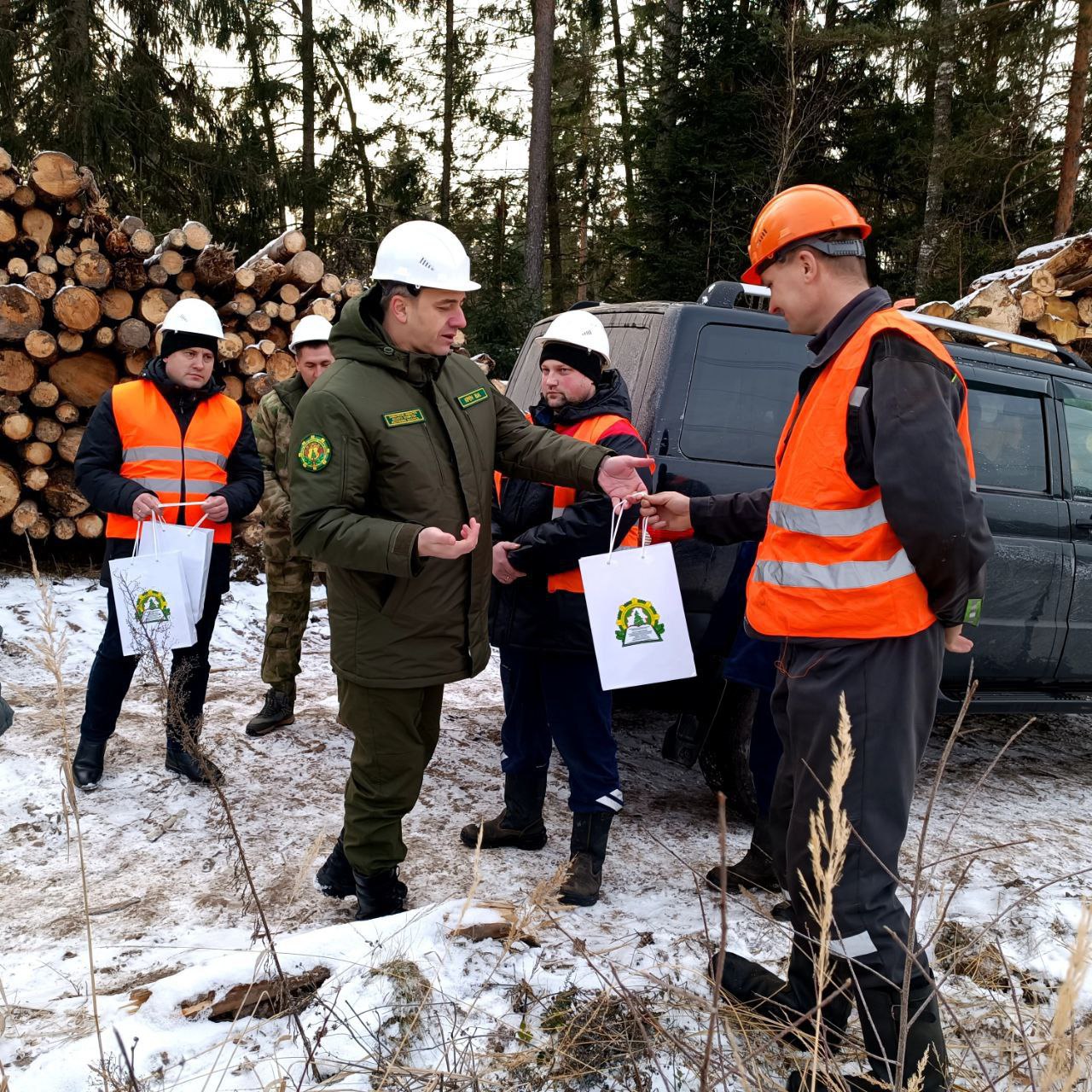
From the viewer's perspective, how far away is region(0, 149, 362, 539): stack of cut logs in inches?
250

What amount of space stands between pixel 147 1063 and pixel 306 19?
15868 millimetres

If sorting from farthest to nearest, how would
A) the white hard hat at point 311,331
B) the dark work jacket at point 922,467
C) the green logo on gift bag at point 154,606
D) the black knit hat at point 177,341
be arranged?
1. the white hard hat at point 311,331
2. the black knit hat at point 177,341
3. the green logo on gift bag at point 154,606
4. the dark work jacket at point 922,467

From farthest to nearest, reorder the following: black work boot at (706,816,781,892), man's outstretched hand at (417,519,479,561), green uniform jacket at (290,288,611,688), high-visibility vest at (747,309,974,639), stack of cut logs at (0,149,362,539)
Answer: stack of cut logs at (0,149,362,539) → black work boot at (706,816,781,892) → green uniform jacket at (290,288,611,688) → man's outstretched hand at (417,519,479,561) → high-visibility vest at (747,309,974,639)

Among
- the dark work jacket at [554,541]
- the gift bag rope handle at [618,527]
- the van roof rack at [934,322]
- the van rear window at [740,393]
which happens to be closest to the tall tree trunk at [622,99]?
the van roof rack at [934,322]

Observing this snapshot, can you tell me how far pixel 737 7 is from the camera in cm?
1578

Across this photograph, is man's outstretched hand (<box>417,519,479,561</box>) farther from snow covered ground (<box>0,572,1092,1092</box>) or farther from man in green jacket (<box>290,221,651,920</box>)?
snow covered ground (<box>0,572,1092,1092</box>)

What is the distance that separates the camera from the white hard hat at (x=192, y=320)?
384 cm

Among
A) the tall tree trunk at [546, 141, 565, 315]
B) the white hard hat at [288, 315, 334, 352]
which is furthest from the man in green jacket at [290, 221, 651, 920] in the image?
the tall tree trunk at [546, 141, 565, 315]

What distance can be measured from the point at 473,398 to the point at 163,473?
5.98 feet

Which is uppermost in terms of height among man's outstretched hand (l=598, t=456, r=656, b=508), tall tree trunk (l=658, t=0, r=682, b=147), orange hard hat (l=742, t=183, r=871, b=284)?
tall tree trunk (l=658, t=0, r=682, b=147)

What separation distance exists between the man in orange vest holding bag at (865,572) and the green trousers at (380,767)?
1.13 m

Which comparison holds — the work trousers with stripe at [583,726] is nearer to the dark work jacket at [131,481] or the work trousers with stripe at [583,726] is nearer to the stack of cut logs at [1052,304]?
the dark work jacket at [131,481]

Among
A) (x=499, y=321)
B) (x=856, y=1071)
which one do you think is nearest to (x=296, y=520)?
(x=856, y=1071)

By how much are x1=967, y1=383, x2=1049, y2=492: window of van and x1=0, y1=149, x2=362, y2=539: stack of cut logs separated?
5.58 metres
